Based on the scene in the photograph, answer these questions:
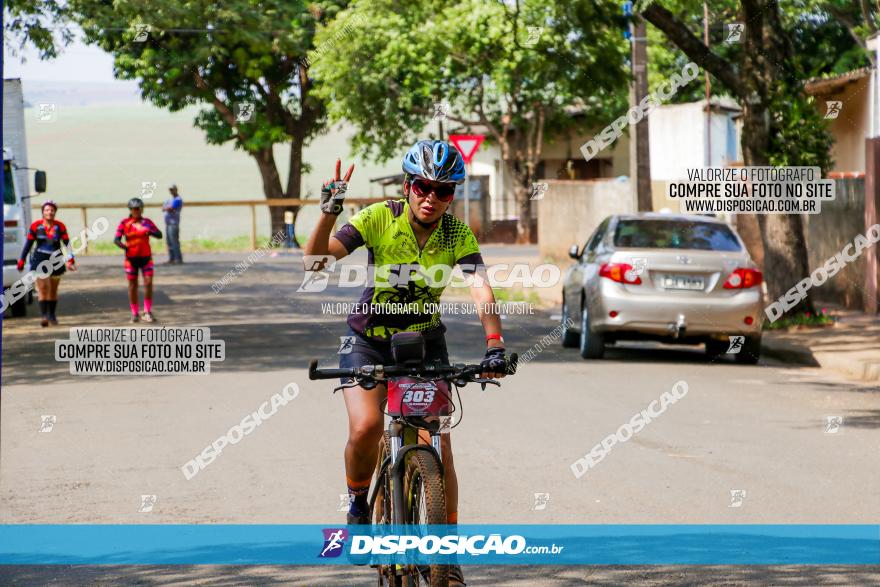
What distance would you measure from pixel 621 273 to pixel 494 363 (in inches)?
424

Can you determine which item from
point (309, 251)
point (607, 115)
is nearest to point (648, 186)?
point (309, 251)

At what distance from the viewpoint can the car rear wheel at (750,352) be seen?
16.7m

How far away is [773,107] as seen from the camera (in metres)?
20.0

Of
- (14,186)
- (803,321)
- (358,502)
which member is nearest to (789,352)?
(803,321)

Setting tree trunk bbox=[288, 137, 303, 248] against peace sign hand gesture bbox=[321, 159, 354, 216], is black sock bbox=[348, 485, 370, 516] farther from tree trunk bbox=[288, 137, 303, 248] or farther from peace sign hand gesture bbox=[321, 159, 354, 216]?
tree trunk bbox=[288, 137, 303, 248]

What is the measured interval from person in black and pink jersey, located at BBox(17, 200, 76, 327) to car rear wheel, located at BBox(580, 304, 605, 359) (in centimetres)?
798

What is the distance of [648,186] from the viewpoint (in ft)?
87.0

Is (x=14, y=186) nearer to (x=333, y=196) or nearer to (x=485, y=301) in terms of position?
(x=485, y=301)

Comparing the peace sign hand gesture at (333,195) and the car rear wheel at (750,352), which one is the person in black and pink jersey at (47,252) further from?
the peace sign hand gesture at (333,195)

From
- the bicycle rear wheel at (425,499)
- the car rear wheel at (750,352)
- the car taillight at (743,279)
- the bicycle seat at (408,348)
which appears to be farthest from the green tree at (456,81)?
the bicycle rear wheel at (425,499)

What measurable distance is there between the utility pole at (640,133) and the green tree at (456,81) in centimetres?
1220

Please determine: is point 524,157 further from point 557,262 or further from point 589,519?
point 589,519

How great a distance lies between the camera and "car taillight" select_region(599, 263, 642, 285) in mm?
16234

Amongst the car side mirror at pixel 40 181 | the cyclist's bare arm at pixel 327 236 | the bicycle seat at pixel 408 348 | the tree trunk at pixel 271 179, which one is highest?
the tree trunk at pixel 271 179
